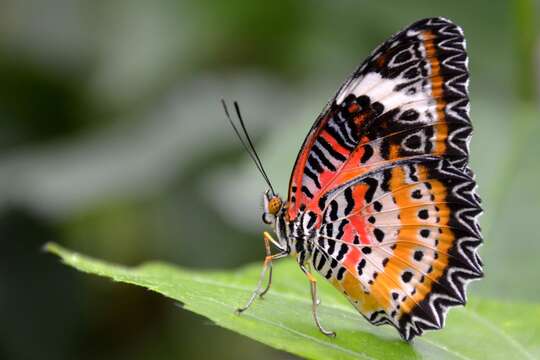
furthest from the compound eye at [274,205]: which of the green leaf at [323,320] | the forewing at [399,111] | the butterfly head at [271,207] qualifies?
the green leaf at [323,320]

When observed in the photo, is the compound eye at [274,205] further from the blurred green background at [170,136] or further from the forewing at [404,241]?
the blurred green background at [170,136]

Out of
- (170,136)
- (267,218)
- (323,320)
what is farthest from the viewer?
(170,136)

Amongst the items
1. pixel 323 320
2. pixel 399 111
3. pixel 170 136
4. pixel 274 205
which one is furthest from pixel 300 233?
pixel 170 136

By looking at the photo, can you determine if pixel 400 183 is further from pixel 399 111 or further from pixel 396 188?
pixel 399 111

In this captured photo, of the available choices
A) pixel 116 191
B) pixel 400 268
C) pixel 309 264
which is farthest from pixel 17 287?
pixel 400 268

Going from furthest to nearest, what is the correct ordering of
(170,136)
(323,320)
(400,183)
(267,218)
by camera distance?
1. (170,136)
2. (267,218)
3. (400,183)
4. (323,320)

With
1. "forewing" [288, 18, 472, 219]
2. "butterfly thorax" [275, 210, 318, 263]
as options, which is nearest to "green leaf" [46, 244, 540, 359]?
"butterfly thorax" [275, 210, 318, 263]

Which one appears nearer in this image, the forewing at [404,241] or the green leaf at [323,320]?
the green leaf at [323,320]
